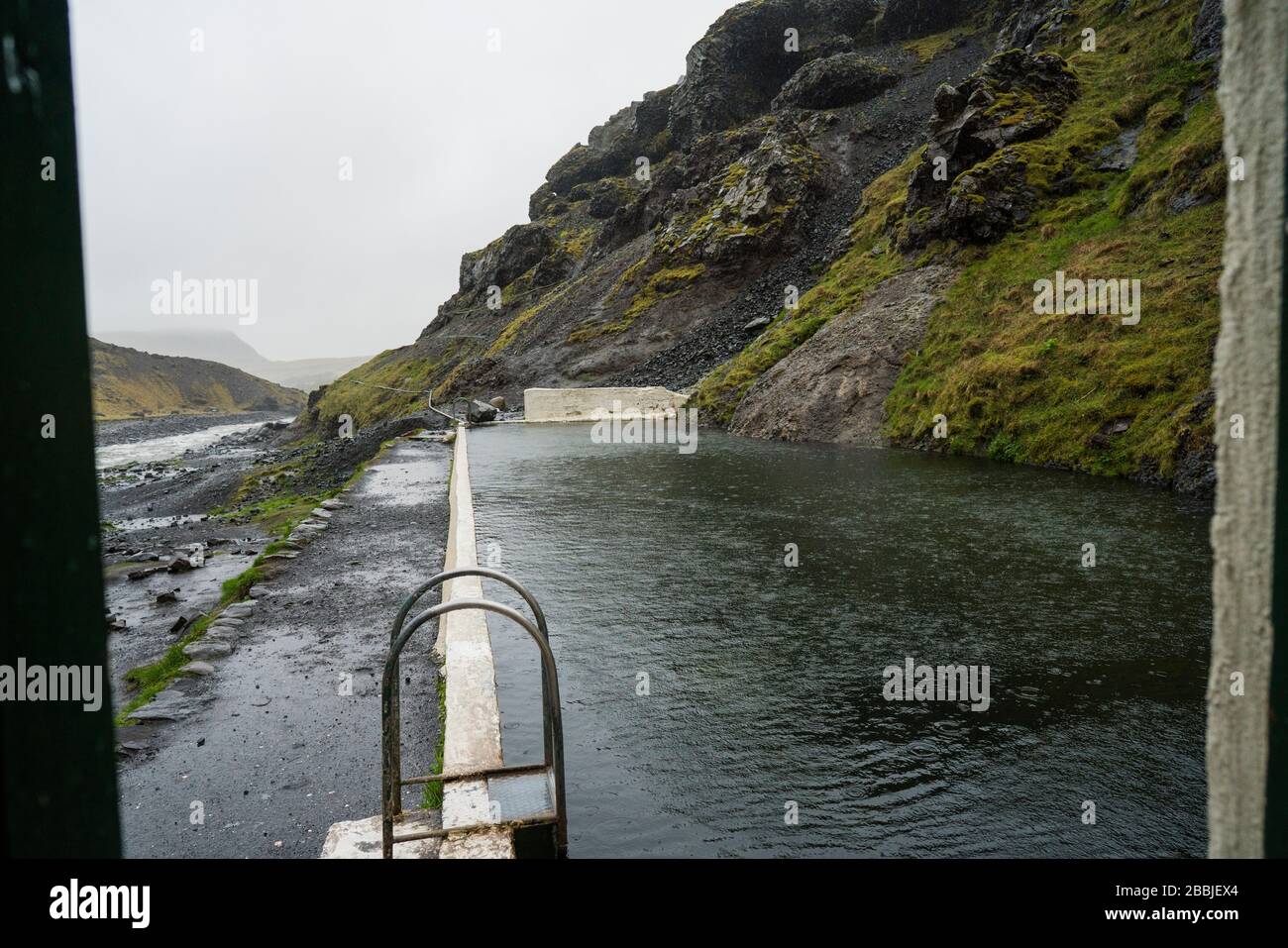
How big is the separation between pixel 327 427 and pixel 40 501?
213 ft

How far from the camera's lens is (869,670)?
7.07m

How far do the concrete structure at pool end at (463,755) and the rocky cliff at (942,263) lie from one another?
45.2 feet

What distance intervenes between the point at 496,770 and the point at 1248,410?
4.27 meters

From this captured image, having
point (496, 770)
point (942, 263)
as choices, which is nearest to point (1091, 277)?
point (942, 263)

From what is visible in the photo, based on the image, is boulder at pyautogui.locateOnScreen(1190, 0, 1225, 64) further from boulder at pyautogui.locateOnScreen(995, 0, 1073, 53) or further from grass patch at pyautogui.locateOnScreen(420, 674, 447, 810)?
grass patch at pyautogui.locateOnScreen(420, 674, 447, 810)

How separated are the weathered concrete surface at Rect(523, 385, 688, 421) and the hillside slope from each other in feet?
393

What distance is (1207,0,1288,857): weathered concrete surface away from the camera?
1257mm

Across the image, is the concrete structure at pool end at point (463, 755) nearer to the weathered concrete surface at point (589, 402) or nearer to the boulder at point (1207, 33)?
the weathered concrete surface at point (589, 402)

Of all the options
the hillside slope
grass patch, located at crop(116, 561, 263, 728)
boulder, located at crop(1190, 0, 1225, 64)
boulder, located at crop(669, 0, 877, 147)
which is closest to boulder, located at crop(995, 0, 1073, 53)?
boulder, located at crop(1190, 0, 1225, 64)

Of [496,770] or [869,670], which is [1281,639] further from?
[869,670]

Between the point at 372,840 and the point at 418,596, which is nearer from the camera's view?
the point at 372,840
